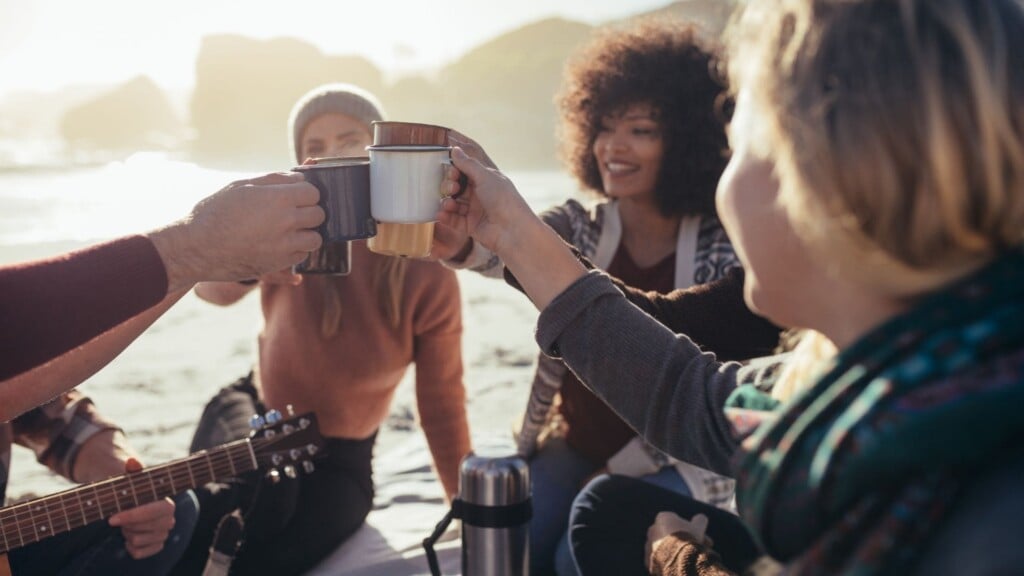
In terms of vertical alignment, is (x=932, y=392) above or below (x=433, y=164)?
below

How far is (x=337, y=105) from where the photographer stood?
3.07 meters

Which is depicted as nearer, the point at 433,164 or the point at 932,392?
the point at 932,392

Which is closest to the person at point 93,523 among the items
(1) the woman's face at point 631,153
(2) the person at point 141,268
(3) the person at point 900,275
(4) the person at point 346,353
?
(4) the person at point 346,353

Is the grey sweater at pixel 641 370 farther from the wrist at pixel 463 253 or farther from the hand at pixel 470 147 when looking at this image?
the wrist at pixel 463 253

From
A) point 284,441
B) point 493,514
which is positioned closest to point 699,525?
point 493,514

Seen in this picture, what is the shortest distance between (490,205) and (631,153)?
160 cm

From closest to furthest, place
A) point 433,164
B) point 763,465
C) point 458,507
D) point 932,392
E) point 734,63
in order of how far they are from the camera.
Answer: point 932,392 < point 763,465 < point 734,63 < point 433,164 < point 458,507

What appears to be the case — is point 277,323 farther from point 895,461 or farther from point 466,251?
point 895,461

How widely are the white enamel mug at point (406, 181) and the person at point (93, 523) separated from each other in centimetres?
118

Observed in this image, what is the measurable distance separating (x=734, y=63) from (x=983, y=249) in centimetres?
47

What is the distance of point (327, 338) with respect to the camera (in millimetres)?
3006

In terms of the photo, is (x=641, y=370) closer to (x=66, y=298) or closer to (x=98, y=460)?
(x=66, y=298)

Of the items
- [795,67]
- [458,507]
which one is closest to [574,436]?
[458,507]

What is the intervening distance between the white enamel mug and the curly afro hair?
1.57 metres
